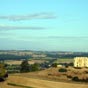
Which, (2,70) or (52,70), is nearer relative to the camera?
(2,70)

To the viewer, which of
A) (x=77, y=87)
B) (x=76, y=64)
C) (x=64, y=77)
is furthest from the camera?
(x=76, y=64)

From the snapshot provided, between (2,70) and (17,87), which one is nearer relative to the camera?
(17,87)

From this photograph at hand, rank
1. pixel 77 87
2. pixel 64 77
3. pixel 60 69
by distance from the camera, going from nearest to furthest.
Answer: pixel 77 87
pixel 64 77
pixel 60 69

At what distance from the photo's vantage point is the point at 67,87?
63.9 m

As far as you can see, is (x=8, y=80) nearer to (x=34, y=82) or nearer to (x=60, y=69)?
(x=34, y=82)

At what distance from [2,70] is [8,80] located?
2388 millimetres

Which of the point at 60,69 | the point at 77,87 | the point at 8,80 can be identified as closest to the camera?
the point at 77,87

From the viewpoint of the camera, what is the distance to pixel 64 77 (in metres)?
78.2

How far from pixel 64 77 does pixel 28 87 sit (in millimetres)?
14335

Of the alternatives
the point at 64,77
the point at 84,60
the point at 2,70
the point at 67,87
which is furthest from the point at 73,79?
the point at 84,60

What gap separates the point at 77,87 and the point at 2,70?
1796cm

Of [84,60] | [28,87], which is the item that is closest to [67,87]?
[28,87]

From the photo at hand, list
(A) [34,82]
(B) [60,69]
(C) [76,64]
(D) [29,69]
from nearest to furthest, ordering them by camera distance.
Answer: (A) [34,82]
(B) [60,69]
(D) [29,69]
(C) [76,64]

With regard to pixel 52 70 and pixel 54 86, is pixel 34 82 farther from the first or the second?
pixel 52 70
